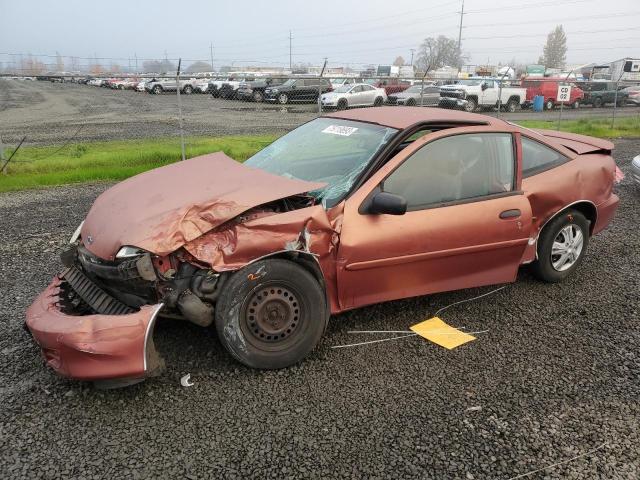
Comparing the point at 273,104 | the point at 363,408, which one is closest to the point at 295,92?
the point at 273,104

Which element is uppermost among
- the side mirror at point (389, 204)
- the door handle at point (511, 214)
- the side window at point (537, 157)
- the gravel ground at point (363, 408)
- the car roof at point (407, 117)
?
the car roof at point (407, 117)

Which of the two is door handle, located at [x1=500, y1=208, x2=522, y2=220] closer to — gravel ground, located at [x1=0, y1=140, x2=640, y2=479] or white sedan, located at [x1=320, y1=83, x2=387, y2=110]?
gravel ground, located at [x1=0, y1=140, x2=640, y2=479]

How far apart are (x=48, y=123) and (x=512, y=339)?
19235 millimetres

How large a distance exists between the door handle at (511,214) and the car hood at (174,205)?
4.93ft

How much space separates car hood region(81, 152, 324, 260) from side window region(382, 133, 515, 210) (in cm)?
70

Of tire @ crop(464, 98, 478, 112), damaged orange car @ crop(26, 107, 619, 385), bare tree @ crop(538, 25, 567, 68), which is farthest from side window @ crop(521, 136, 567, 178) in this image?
bare tree @ crop(538, 25, 567, 68)

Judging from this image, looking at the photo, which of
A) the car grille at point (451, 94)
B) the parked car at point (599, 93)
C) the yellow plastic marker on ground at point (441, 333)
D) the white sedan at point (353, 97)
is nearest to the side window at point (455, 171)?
the yellow plastic marker on ground at point (441, 333)

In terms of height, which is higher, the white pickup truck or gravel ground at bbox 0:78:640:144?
the white pickup truck

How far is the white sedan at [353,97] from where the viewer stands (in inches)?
987

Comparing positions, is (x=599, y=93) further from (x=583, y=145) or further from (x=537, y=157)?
(x=537, y=157)

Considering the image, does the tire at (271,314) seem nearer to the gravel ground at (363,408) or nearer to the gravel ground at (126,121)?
the gravel ground at (363,408)

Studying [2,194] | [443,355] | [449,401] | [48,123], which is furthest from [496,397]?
[48,123]

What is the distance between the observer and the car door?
3.53 meters

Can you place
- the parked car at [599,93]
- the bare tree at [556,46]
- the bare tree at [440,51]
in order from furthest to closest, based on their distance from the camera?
the bare tree at [556,46] < the bare tree at [440,51] < the parked car at [599,93]
